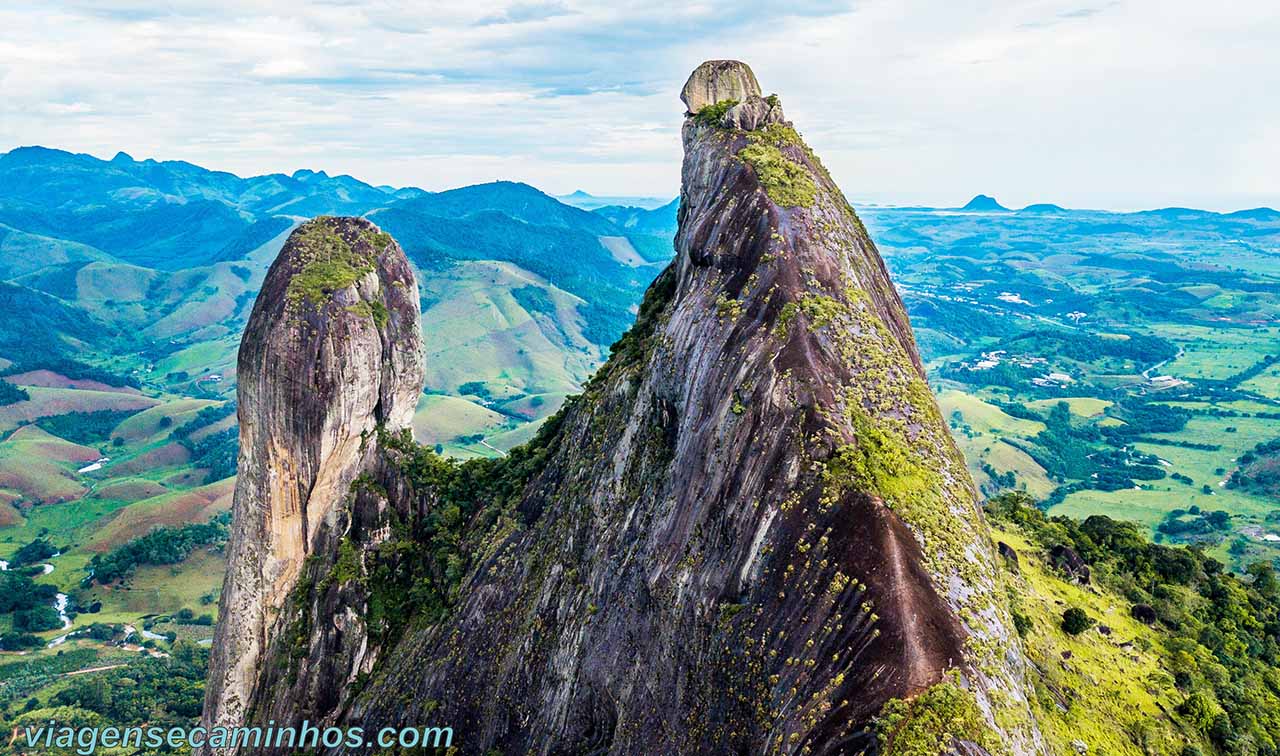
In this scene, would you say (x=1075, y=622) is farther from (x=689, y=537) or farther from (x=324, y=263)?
(x=324, y=263)

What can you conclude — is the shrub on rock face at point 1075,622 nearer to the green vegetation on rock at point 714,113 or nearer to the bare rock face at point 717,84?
the green vegetation on rock at point 714,113

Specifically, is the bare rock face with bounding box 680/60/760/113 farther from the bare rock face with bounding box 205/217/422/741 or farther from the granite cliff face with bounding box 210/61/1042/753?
the bare rock face with bounding box 205/217/422/741

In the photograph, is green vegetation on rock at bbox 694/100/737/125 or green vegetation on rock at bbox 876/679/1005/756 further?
green vegetation on rock at bbox 694/100/737/125

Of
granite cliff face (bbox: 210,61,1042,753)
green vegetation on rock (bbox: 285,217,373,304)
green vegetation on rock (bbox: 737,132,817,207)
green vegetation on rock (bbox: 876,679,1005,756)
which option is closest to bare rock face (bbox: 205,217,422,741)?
green vegetation on rock (bbox: 285,217,373,304)

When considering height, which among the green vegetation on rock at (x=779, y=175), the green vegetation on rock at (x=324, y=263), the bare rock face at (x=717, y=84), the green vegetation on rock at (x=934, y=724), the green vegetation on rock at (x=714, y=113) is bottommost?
the green vegetation on rock at (x=934, y=724)

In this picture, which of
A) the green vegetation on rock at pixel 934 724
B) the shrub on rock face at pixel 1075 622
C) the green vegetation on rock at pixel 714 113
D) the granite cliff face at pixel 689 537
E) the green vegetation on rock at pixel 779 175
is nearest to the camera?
the green vegetation on rock at pixel 934 724

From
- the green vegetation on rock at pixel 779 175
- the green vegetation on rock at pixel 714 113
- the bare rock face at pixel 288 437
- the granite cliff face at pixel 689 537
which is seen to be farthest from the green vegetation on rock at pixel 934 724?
the bare rock face at pixel 288 437
